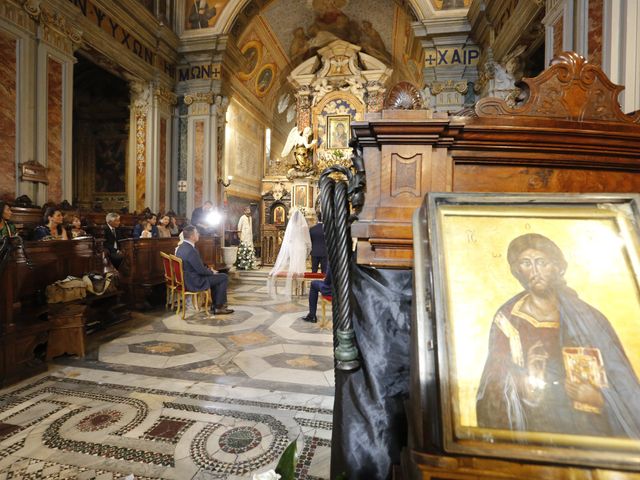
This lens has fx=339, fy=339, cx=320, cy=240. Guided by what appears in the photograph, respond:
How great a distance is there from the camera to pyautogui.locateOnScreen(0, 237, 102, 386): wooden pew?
114 inches

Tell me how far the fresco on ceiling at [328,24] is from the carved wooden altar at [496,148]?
12720mm

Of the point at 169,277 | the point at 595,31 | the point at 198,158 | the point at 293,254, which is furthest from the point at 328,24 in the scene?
the point at 169,277

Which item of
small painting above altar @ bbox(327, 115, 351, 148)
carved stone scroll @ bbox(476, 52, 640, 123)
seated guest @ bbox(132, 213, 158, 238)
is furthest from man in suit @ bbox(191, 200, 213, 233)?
carved stone scroll @ bbox(476, 52, 640, 123)

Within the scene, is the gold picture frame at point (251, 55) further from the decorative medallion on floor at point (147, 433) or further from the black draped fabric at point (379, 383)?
the black draped fabric at point (379, 383)

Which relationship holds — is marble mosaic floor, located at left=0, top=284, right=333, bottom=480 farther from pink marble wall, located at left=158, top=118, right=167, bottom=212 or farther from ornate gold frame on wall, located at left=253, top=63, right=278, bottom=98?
ornate gold frame on wall, located at left=253, top=63, right=278, bottom=98

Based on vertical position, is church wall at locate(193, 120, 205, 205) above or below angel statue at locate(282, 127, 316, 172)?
below

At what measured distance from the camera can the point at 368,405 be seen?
1.10m

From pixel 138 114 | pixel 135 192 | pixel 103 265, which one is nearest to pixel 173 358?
pixel 103 265

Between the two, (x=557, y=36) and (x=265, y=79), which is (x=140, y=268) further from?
(x=265, y=79)

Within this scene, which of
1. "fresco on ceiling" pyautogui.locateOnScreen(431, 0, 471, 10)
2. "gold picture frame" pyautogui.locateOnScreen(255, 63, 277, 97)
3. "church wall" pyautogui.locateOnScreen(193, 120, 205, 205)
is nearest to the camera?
"fresco on ceiling" pyautogui.locateOnScreen(431, 0, 471, 10)

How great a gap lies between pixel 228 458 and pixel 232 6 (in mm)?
11310

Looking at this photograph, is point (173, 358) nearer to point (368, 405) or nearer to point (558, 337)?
point (368, 405)

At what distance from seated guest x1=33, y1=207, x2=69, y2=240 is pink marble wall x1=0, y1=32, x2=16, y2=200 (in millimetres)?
686

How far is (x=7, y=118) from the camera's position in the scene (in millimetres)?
5535
